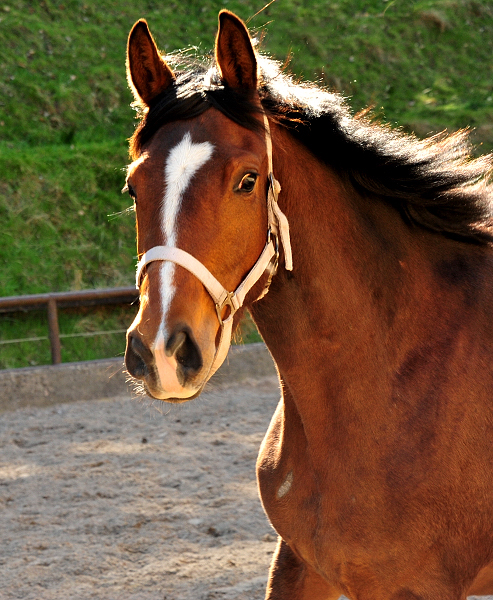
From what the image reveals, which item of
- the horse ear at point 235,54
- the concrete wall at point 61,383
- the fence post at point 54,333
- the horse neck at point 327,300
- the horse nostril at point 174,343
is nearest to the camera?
the horse nostril at point 174,343

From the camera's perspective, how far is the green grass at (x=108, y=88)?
7461mm

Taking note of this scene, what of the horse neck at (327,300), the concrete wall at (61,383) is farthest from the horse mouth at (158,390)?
the concrete wall at (61,383)

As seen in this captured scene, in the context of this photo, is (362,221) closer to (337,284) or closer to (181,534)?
(337,284)

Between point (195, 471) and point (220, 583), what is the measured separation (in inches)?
55.6

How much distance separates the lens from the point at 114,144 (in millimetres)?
8375

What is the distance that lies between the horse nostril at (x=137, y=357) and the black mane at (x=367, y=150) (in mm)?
604

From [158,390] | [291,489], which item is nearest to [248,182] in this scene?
[158,390]

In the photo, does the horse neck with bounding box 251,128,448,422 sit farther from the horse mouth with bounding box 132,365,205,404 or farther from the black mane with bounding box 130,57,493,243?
the horse mouth with bounding box 132,365,205,404

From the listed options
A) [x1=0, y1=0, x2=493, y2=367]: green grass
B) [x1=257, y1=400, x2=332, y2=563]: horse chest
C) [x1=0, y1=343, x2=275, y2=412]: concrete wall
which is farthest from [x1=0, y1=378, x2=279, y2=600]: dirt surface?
[x1=0, y1=0, x2=493, y2=367]: green grass

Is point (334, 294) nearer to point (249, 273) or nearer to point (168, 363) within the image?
point (249, 273)

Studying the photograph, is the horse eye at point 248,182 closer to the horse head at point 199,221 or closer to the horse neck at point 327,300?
the horse head at point 199,221

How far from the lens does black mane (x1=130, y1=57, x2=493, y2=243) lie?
6.40 feet

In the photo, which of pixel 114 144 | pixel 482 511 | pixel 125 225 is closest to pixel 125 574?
pixel 482 511

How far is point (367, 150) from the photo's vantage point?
6.95 ft
